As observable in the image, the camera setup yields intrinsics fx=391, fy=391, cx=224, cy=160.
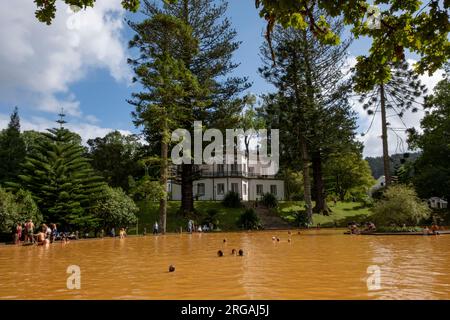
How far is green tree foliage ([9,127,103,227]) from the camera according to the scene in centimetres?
3144

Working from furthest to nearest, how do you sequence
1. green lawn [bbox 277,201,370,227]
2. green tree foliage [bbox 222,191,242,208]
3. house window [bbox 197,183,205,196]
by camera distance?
house window [bbox 197,183,205,196]
green tree foliage [bbox 222,191,242,208]
green lawn [bbox 277,201,370,227]

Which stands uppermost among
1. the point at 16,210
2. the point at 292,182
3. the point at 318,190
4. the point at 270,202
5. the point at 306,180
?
the point at 292,182

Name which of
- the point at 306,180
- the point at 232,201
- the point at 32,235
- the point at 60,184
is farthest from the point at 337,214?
the point at 32,235

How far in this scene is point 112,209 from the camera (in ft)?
107

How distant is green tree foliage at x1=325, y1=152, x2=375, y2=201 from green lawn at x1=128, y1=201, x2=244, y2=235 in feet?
74.4

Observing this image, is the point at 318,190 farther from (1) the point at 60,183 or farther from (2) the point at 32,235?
(2) the point at 32,235

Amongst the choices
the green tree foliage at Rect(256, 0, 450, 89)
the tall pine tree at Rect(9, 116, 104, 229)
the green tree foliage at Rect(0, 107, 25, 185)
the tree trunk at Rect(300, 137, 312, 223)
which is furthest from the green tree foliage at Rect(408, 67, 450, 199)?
the green tree foliage at Rect(0, 107, 25, 185)

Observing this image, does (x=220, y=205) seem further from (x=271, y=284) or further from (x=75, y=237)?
(x=271, y=284)

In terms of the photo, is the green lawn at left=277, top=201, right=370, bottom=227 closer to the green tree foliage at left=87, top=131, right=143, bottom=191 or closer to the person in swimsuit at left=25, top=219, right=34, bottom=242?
the green tree foliage at left=87, top=131, right=143, bottom=191

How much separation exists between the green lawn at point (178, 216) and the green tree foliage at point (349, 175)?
22672 mm

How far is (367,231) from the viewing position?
97.6 feet

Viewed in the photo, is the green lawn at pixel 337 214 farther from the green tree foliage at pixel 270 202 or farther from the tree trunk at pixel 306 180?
the tree trunk at pixel 306 180

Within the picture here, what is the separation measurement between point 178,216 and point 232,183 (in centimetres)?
1790

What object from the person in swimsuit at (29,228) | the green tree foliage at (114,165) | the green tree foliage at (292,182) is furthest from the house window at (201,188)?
the person in swimsuit at (29,228)
